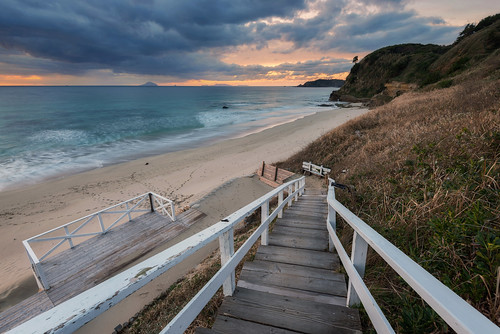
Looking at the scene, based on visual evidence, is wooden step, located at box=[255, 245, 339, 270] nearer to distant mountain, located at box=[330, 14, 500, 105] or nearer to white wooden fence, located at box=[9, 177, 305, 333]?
white wooden fence, located at box=[9, 177, 305, 333]

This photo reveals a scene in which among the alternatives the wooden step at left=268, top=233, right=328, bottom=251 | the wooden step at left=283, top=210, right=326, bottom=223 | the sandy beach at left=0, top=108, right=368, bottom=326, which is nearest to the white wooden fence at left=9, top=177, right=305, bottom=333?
the wooden step at left=268, top=233, right=328, bottom=251

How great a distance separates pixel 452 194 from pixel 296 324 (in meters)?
2.56

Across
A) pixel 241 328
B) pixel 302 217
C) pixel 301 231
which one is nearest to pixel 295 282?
pixel 241 328

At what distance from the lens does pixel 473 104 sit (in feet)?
25.9

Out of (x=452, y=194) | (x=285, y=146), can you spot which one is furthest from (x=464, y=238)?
(x=285, y=146)

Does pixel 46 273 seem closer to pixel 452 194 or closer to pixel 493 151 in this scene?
pixel 452 194

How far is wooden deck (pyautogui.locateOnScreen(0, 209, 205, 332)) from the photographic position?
5957 millimetres

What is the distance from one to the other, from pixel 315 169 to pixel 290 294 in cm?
1041

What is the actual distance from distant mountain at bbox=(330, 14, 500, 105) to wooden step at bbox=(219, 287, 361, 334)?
70.2 feet

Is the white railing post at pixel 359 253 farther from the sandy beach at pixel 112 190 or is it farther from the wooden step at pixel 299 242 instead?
the sandy beach at pixel 112 190

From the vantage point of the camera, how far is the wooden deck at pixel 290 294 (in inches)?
82.0

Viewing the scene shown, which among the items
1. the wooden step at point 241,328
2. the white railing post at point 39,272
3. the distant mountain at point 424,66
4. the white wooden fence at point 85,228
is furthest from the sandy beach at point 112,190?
the distant mountain at point 424,66

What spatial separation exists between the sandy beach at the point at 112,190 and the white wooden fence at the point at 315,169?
2.98 meters

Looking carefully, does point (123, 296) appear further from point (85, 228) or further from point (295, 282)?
point (85, 228)
